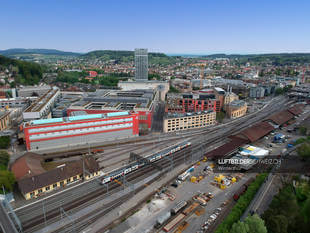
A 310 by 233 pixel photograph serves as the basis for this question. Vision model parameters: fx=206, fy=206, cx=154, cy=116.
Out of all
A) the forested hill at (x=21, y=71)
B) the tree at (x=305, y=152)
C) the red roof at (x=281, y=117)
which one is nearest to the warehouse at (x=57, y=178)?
the tree at (x=305, y=152)

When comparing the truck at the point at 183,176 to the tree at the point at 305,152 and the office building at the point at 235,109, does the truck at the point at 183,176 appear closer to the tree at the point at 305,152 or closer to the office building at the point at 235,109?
the tree at the point at 305,152

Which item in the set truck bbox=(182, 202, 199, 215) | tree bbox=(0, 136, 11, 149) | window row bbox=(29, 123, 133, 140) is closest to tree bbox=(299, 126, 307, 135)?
truck bbox=(182, 202, 199, 215)

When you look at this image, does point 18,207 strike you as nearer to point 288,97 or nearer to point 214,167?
point 214,167

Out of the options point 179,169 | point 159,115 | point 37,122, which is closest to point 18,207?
point 37,122

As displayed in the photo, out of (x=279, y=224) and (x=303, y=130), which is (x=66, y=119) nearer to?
(x=279, y=224)

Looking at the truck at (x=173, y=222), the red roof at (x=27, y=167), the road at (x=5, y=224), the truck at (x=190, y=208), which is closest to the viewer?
the road at (x=5, y=224)
